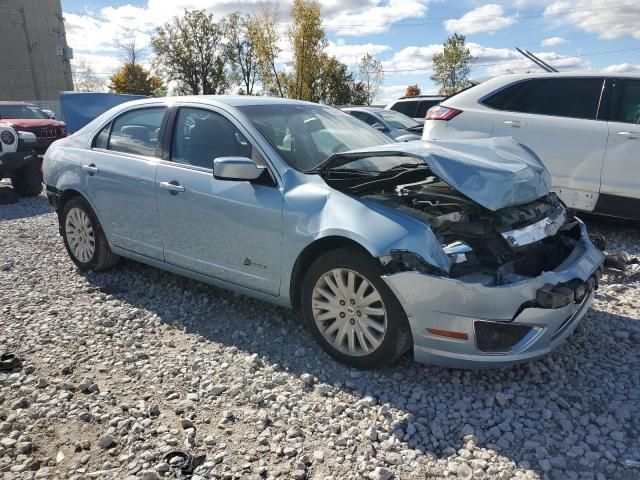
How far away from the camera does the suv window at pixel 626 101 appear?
5457 millimetres

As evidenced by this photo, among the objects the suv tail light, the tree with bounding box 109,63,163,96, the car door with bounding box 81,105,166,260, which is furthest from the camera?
the tree with bounding box 109,63,163,96

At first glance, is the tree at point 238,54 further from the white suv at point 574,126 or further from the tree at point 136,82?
the white suv at point 574,126

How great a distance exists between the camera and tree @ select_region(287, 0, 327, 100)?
3547cm

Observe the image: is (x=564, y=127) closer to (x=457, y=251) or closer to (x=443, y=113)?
(x=443, y=113)

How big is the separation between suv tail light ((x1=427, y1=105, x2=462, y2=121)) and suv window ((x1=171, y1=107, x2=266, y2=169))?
3201 millimetres

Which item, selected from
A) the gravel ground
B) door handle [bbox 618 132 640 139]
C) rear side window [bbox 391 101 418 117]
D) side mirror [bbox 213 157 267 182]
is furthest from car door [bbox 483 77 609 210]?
rear side window [bbox 391 101 418 117]

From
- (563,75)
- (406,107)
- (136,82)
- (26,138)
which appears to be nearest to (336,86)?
(136,82)

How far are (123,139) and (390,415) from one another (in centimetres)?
328

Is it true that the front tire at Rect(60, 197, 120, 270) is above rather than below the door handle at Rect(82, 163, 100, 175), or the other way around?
below

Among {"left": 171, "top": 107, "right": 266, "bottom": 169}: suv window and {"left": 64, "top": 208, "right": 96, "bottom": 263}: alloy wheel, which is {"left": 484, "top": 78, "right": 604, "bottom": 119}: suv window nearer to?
{"left": 171, "top": 107, "right": 266, "bottom": 169}: suv window

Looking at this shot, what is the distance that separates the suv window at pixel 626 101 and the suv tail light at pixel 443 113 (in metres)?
1.60

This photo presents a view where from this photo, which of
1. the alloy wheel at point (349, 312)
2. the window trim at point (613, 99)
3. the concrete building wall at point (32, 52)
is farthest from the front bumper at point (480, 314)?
the concrete building wall at point (32, 52)

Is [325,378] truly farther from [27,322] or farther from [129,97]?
[129,97]

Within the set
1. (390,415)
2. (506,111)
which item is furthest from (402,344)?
(506,111)
